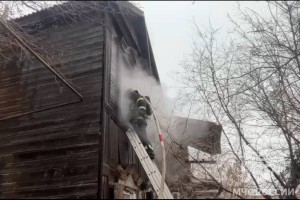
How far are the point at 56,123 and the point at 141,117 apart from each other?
1.92 meters

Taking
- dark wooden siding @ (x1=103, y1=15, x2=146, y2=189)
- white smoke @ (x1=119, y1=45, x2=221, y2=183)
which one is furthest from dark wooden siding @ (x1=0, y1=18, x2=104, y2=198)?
white smoke @ (x1=119, y1=45, x2=221, y2=183)

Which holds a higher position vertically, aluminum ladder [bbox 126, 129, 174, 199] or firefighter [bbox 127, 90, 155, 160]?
firefighter [bbox 127, 90, 155, 160]

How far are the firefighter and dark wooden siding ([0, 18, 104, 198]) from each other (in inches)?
42.4

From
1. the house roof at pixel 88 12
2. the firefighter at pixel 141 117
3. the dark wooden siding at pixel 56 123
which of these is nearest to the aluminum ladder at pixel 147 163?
the firefighter at pixel 141 117

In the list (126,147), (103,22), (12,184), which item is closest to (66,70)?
(103,22)

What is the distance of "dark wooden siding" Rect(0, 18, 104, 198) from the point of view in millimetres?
6211

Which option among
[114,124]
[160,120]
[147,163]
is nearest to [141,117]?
[114,124]

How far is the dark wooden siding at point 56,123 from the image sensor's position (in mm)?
6211

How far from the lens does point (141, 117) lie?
24.3 ft

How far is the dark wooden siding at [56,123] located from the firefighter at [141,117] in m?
1.08

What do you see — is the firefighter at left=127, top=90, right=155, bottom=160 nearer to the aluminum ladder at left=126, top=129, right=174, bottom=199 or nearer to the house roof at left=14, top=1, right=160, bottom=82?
the aluminum ladder at left=126, top=129, right=174, bottom=199

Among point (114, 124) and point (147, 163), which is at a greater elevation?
point (114, 124)

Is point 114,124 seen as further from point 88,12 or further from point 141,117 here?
point 88,12

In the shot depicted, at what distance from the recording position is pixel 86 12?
822 centimetres
